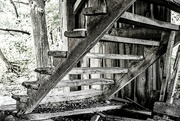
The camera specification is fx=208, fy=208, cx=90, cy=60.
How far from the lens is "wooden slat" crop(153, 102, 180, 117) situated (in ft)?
9.96

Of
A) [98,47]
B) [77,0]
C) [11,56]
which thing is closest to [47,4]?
[11,56]

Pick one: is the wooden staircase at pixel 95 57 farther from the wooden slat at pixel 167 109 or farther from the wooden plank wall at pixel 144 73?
the wooden slat at pixel 167 109

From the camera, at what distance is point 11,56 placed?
35.5 feet

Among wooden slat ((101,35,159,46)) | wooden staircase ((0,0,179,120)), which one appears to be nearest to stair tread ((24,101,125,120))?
wooden staircase ((0,0,179,120))

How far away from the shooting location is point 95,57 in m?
3.12

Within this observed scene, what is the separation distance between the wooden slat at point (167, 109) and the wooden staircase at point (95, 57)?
66cm

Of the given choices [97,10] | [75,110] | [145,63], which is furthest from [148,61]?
[97,10]

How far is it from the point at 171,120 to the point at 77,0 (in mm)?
3429

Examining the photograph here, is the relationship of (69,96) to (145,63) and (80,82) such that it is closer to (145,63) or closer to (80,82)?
(80,82)

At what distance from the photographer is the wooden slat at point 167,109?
3.04 meters

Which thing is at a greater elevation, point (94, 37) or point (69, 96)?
point (94, 37)

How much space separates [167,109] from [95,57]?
52.5 inches

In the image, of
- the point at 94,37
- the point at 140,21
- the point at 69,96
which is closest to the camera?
the point at 94,37

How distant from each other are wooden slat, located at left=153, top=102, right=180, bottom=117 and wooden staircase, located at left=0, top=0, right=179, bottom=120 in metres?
0.66
